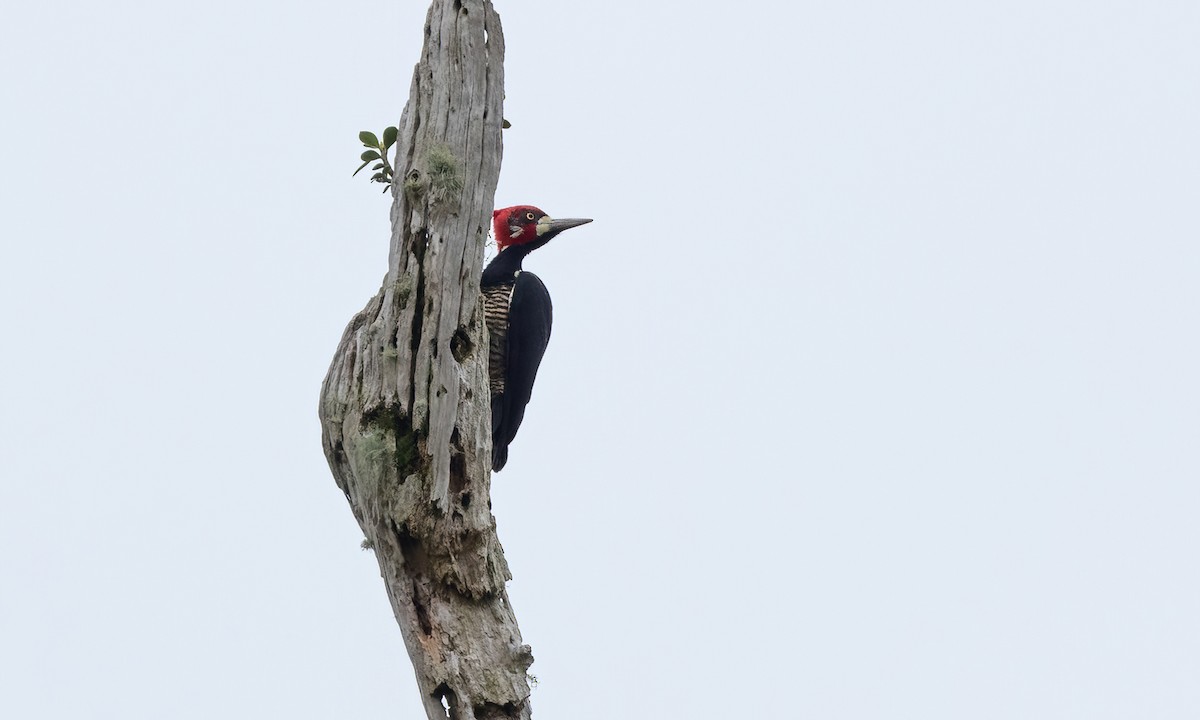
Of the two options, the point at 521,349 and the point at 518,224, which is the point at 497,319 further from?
the point at 518,224

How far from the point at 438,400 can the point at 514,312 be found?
5.19 ft

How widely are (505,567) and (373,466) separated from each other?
32.6 inches

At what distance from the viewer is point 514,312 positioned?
23.7 feet

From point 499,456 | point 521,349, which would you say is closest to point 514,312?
point 521,349

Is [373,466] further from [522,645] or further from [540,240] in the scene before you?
[540,240]

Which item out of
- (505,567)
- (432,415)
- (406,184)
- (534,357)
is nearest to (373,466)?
(432,415)

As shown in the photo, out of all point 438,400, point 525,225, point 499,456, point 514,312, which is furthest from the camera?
point 499,456

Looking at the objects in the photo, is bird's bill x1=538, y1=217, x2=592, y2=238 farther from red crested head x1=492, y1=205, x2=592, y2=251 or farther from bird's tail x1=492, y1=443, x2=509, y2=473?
bird's tail x1=492, y1=443, x2=509, y2=473

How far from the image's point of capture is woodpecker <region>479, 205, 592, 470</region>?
7234 millimetres

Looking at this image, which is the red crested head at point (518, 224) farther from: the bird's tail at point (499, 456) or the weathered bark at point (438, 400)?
the weathered bark at point (438, 400)

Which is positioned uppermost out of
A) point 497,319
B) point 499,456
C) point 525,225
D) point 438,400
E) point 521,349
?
point 525,225

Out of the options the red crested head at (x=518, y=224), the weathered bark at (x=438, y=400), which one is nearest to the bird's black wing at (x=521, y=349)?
the red crested head at (x=518, y=224)

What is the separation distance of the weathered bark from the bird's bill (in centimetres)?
136

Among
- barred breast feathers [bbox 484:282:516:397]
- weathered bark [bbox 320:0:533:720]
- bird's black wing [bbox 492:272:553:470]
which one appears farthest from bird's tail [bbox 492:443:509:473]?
weathered bark [bbox 320:0:533:720]
